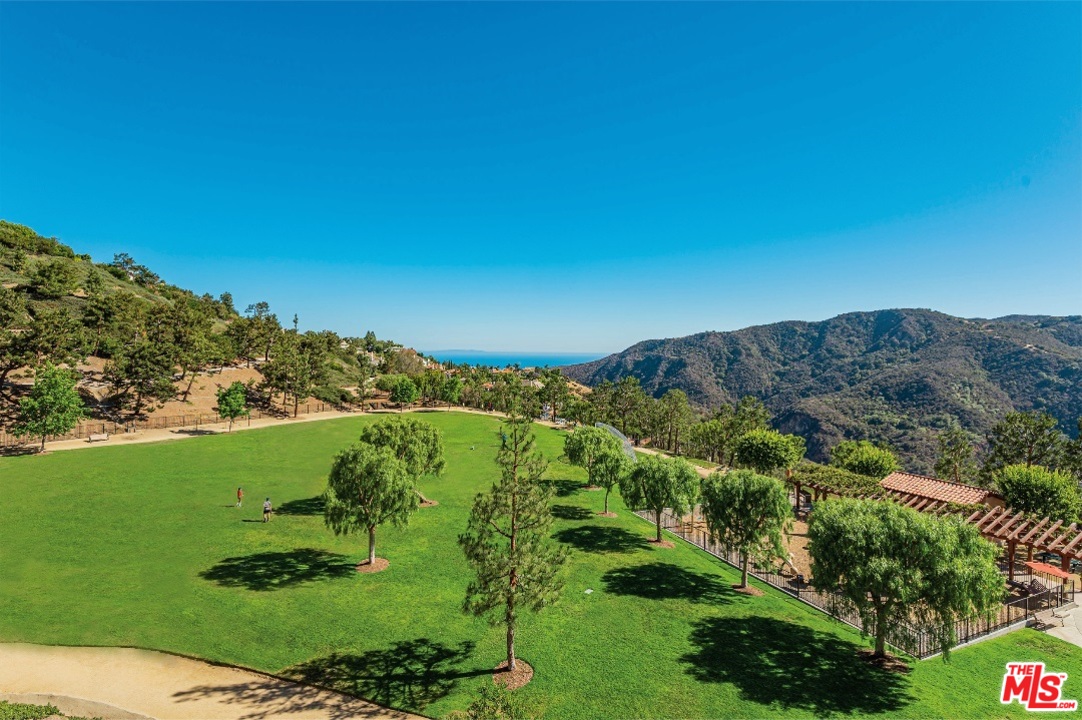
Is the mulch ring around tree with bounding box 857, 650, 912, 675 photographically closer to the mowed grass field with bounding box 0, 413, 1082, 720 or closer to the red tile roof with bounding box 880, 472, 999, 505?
the mowed grass field with bounding box 0, 413, 1082, 720

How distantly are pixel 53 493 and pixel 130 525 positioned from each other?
10.3 meters

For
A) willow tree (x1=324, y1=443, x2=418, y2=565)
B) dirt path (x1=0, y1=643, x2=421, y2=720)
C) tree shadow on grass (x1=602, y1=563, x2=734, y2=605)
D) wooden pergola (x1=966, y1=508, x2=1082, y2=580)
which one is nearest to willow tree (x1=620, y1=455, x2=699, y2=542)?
tree shadow on grass (x1=602, y1=563, x2=734, y2=605)

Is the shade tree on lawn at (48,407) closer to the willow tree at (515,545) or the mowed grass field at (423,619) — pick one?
the mowed grass field at (423,619)

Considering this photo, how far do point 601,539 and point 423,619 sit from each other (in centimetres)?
1619

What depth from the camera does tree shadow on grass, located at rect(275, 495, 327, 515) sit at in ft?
117

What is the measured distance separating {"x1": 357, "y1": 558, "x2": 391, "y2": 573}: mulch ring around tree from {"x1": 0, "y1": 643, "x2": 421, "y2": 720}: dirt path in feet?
30.0

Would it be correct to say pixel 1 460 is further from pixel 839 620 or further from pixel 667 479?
pixel 839 620

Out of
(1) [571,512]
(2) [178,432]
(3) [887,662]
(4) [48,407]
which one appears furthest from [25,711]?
(2) [178,432]

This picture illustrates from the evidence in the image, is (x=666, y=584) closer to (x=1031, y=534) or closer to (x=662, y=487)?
(x=662, y=487)

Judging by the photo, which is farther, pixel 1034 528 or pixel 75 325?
pixel 75 325

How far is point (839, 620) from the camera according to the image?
923 inches

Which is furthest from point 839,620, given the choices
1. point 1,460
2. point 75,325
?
point 75,325

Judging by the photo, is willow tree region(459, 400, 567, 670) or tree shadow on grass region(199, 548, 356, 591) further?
tree shadow on grass region(199, 548, 356, 591)
